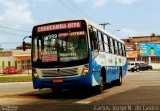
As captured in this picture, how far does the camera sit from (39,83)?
18.1m

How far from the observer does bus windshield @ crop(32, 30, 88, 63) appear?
17703 millimetres

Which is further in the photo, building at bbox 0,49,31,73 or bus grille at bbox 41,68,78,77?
building at bbox 0,49,31,73

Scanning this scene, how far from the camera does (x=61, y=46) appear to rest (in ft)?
58.9

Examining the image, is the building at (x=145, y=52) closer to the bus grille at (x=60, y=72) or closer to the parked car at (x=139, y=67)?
the parked car at (x=139, y=67)

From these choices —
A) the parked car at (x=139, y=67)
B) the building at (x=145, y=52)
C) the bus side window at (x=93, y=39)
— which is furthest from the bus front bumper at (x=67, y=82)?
the building at (x=145, y=52)

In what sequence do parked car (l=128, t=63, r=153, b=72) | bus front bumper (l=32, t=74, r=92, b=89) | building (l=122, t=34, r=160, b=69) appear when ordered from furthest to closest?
building (l=122, t=34, r=160, b=69)
parked car (l=128, t=63, r=153, b=72)
bus front bumper (l=32, t=74, r=92, b=89)

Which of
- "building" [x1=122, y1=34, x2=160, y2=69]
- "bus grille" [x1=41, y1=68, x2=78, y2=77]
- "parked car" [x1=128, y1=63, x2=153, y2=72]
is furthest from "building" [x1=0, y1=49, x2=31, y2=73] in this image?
"bus grille" [x1=41, y1=68, x2=78, y2=77]

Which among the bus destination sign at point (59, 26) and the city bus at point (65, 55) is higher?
the bus destination sign at point (59, 26)

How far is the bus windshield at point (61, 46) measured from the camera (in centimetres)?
1770

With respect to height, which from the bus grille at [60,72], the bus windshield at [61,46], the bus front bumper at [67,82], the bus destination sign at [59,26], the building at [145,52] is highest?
the building at [145,52]

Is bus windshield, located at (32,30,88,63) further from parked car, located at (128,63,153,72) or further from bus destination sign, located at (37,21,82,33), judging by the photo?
parked car, located at (128,63,153,72)

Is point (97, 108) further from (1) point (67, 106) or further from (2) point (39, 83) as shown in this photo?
(2) point (39, 83)

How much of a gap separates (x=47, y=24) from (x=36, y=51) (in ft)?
4.12

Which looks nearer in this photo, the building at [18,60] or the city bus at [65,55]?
the city bus at [65,55]
